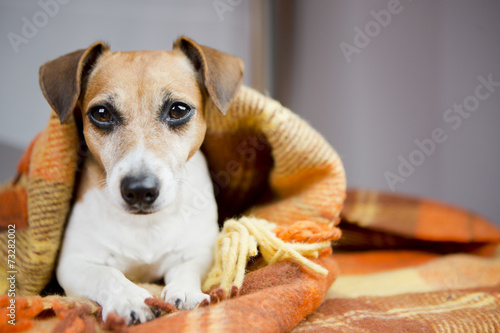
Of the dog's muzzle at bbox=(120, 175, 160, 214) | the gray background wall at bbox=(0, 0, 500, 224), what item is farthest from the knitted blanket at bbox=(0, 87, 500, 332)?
the gray background wall at bbox=(0, 0, 500, 224)

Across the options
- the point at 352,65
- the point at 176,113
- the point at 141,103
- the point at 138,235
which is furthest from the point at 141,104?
the point at 352,65

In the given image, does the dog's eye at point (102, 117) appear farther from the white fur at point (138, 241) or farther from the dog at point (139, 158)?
the white fur at point (138, 241)

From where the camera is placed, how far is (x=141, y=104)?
1209mm

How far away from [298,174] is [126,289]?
2.47ft

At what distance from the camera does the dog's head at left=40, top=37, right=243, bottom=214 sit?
42.1 inches

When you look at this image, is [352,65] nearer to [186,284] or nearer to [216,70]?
[216,70]

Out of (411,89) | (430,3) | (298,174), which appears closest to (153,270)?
(298,174)

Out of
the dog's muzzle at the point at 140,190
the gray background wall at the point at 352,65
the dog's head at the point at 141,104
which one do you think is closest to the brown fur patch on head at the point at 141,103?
the dog's head at the point at 141,104

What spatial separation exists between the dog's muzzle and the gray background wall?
1.60 meters

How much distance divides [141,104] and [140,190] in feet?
1.00

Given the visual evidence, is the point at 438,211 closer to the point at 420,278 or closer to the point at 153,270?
the point at 420,278

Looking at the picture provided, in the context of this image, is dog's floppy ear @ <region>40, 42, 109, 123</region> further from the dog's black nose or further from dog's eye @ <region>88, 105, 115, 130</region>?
the dog's black nose

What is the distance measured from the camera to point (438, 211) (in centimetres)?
194

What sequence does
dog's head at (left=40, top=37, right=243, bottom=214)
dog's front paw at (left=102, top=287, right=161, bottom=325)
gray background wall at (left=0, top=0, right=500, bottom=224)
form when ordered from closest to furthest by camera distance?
dog's front paw at (left=102, top=287, right=161, bottom=325), dog's head at (left=40, top=37, right=243, bottom=214), gray background wall at (left=0, top=0, right=500, bottom=224)
